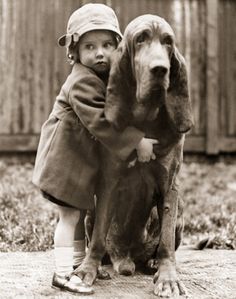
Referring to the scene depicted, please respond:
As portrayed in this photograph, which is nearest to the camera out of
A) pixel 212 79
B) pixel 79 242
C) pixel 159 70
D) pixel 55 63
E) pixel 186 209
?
pixel 159 70

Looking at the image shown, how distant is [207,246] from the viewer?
477 centimetres

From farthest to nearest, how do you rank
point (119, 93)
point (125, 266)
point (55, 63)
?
point (55, 63)
point (125, 266)
point (119, 93)

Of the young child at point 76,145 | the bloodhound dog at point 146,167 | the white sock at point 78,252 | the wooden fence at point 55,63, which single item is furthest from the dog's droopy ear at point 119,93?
the wooden fence at point 55,63

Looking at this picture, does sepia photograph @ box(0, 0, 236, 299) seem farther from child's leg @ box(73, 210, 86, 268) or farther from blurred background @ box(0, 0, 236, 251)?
blurred background @ box(0, 0, 236, 251)

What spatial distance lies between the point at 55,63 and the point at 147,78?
605 cm

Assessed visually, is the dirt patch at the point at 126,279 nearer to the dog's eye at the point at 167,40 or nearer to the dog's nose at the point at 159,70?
the dog's nose at the point at 159,70

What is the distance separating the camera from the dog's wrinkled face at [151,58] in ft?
9.36

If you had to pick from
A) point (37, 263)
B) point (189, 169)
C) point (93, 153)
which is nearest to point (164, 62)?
point (93, 153)

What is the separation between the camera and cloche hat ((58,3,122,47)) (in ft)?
10.9

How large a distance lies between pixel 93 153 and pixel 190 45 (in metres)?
6.12

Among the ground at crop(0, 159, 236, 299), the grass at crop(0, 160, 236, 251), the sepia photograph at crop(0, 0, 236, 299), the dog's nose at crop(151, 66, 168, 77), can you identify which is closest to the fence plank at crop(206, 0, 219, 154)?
the ground at crop(0, 159, 236, 299)

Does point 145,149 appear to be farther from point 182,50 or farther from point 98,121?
point 182,50

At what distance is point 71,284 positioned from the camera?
320cm

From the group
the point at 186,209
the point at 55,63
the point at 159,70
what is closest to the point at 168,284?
the point at 159,70
